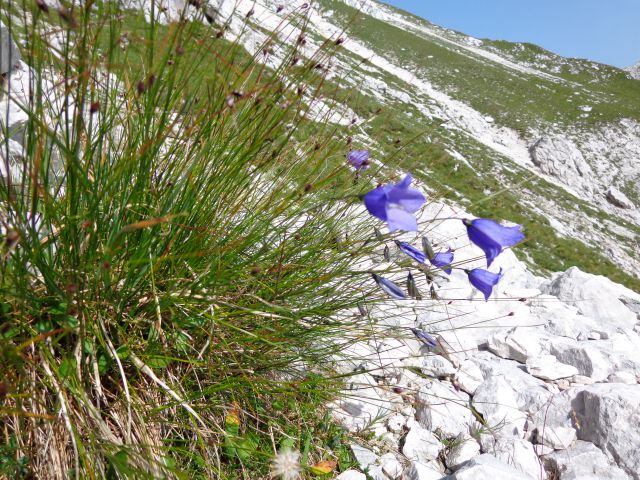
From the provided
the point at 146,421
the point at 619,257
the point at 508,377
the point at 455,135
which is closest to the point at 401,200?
the point at 146,421

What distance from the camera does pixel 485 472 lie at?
5.59 feet

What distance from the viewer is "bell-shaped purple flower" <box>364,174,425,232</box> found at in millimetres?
1180

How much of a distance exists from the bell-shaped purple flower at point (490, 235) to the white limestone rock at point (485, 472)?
928 mm

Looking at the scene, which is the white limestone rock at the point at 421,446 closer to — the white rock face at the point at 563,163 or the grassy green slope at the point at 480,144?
the grassy green slope at the point at 480,144

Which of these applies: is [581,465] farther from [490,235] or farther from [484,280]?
[490,235]

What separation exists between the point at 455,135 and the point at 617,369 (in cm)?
2331

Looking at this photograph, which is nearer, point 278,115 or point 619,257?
point 278,115

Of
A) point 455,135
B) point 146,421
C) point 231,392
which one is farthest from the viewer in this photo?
point 455,135

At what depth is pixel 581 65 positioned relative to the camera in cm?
5300

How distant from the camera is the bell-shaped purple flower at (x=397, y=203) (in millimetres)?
1180

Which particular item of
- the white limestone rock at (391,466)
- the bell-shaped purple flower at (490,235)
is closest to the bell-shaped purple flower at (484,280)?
the bell-shaped purple flower at (490,235)

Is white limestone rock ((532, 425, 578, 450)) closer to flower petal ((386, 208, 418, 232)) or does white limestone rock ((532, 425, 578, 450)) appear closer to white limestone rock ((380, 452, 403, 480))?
white limestone rock ((380, 452, 403, 480))

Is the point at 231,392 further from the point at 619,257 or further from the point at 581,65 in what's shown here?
the point at 581,65

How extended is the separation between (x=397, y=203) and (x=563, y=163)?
101 feet
